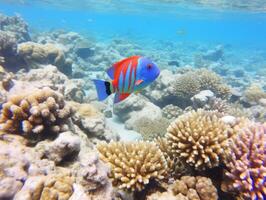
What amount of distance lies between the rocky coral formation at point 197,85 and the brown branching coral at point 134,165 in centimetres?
654

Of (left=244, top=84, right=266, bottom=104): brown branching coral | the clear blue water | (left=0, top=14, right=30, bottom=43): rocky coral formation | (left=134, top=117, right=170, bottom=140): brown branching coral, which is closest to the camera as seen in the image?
(left=134, top=117, right=170, bottom=140): brown branching coral

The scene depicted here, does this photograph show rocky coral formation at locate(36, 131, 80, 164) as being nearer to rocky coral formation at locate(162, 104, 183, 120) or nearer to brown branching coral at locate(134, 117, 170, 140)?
brown branching coral at locate(134, 117, 170, 140)

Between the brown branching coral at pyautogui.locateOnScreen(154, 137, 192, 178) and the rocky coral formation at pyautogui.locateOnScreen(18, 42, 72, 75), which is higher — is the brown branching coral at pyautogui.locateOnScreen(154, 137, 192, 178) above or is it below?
above

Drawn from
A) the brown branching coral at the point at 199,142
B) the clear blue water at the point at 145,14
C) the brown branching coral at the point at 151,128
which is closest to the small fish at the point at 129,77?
the brown branching coral at the point at 199,142

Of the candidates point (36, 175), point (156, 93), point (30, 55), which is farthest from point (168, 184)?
point (30, 55)

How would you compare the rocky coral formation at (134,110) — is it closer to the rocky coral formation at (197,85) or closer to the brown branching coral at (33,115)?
the rocky coral formation at (197,85)

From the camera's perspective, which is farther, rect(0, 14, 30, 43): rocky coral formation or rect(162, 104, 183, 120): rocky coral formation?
rect(0, 14, 30, 43): rocky coral formation

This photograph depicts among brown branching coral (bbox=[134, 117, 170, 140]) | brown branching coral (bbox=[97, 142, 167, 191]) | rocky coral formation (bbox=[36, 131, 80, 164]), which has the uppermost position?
rocky coral formation (bbox=[36, 131, 80, 164])

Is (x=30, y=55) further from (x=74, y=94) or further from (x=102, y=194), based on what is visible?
(x=102, y=194)

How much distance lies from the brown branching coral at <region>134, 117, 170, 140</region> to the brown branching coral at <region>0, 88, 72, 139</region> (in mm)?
4541

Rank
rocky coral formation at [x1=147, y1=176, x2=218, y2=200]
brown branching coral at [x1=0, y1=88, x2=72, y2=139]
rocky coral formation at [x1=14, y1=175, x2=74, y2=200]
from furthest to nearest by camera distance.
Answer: brown branching coral at [x1=0, y1=88, x2=72, y2=139]
rocky coral formation at [x1=147, y1=176, x2=218, y2=200]
rocky coral formation at [x1=14, y1=175, x2=74, y2=200]

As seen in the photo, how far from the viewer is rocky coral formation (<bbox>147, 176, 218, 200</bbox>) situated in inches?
132

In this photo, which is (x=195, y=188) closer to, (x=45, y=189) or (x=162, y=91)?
(x=45, y=189)

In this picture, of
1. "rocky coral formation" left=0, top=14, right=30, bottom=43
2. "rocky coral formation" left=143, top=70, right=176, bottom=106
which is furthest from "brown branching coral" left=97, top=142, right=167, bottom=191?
"rocky coral formation" left=0, top=14, right=30, bottom=43
